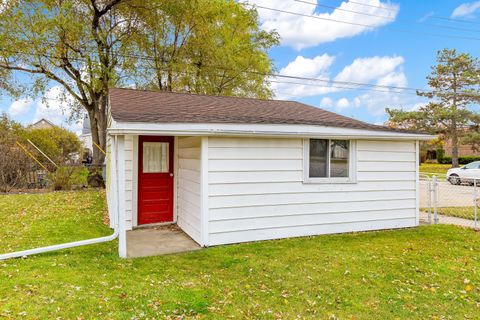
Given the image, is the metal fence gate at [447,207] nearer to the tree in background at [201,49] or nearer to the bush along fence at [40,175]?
the tree in background at [201,49]

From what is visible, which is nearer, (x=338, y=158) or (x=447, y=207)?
(x=338, y=158)

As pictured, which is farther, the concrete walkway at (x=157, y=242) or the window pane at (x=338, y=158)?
the window pane at (x=338, y=158)

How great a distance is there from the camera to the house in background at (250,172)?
567 cm

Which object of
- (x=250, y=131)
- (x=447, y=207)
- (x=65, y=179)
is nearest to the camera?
(x=250, y=131)

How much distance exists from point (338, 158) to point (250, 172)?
2.00 m

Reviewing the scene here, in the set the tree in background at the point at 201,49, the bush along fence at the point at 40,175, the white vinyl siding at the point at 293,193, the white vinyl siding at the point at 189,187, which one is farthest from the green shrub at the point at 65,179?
the white vinyl siding at the point at 293,193

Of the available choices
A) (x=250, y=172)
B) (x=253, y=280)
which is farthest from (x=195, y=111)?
(x=253, y=280)

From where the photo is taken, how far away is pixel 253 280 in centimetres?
419

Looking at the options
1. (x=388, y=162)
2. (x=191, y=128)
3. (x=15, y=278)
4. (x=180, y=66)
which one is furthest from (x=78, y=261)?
(x=180, y=66)

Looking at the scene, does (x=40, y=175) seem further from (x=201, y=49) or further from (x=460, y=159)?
(x=460, y=159)

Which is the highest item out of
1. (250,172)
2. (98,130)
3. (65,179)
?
(98,130)

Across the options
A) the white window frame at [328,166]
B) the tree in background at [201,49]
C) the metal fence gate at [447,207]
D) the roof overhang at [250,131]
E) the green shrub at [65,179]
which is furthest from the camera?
the tree in background at [201,49]

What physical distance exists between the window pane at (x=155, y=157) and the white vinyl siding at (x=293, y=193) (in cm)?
209

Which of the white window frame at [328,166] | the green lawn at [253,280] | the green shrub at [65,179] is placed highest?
the white window frame at [328,166]
